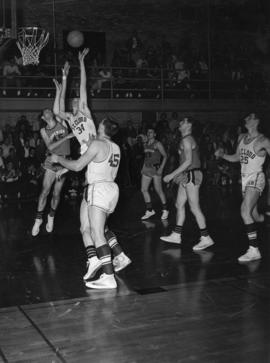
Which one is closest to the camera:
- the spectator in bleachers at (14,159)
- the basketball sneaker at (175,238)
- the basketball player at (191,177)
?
the basketball player at (191,177)

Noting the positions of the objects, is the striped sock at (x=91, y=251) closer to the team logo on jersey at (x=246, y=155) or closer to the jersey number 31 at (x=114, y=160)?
the jersey number 31 at (x=114, y=160)

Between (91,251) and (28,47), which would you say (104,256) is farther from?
(28,47)

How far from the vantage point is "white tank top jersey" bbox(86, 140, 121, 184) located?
19.5 ft

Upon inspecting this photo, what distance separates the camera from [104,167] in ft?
19.6

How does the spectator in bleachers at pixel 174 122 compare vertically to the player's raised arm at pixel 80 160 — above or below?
above

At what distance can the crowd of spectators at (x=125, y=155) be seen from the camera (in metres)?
13.4

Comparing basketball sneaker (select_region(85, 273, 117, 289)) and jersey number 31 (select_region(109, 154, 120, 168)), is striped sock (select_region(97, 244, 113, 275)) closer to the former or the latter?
basketball sneaker (select_region(85, 273, 117, 289))

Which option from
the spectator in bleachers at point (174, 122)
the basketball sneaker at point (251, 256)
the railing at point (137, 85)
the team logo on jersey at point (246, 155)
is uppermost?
the railing at point (137, 85)

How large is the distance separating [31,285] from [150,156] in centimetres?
451

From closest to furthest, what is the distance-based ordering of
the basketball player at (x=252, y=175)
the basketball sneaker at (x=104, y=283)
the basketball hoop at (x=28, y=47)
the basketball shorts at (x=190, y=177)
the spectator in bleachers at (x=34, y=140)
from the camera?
1. the basketball sneaker at (x=104, y=283)
2. the basketball player at (x=252, y=175)
3. the basketball shorts at (x=190, y=177)
4. the basketball hoop at (x=28, y=47)
5. the spectator in bleachers at (x=34, y=140)

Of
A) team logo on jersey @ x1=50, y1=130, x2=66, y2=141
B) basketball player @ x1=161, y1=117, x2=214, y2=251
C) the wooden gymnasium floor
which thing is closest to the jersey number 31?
the wooden gymnasium floor

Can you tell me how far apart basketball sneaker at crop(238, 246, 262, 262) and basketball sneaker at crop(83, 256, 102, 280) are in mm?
1874

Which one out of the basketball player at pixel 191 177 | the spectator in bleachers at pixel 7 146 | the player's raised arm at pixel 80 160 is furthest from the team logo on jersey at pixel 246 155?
the spectator in bleachers at pixel 7 146

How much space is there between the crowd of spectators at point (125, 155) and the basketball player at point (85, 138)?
4994mm
